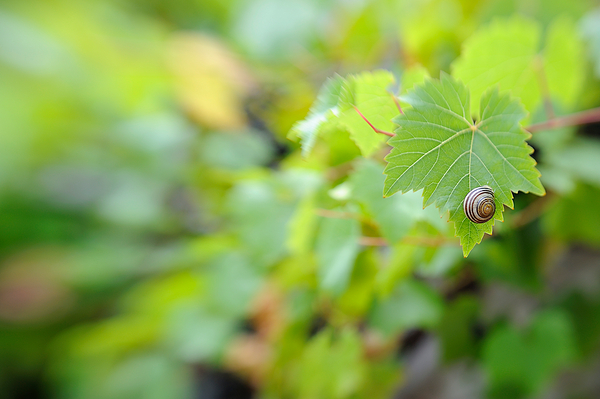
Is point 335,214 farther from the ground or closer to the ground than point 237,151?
closer to the ground

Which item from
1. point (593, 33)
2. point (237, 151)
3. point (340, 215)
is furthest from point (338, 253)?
point (237, 151)

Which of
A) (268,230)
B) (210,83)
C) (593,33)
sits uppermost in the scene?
(210,83)

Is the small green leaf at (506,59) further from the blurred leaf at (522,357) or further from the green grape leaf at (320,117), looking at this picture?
the blurred leaf at (522,357)

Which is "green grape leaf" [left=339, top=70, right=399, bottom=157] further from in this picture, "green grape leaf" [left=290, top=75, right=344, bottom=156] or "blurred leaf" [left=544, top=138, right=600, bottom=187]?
"blurred leaf" [left=544, top=138, right=600, bottom=187]

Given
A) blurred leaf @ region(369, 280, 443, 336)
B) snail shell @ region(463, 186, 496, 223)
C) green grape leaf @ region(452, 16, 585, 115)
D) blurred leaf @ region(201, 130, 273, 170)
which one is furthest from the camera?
blurred leaf @ region(201, 130, 273, 170)

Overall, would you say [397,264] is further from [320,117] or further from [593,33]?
[593,33]

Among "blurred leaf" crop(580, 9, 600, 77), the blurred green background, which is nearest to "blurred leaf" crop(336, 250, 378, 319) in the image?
the blurred green background
